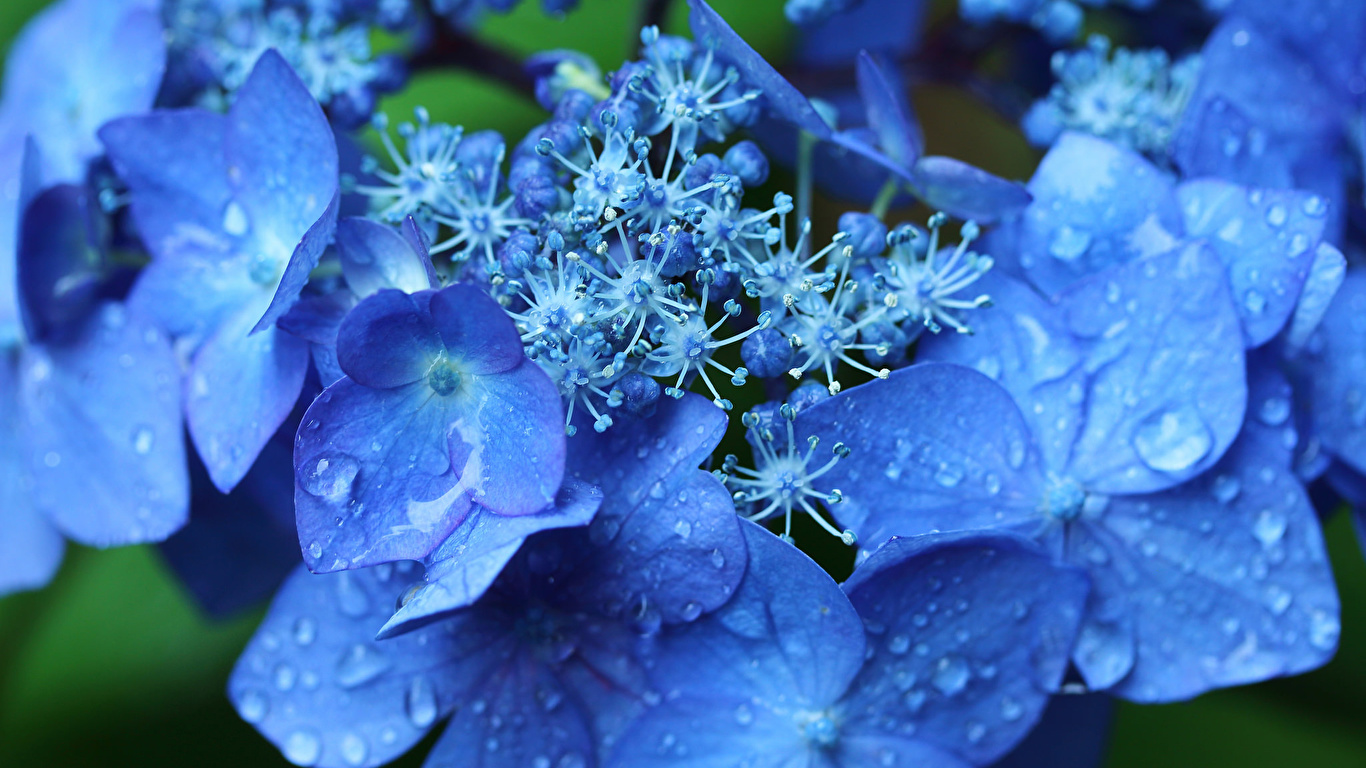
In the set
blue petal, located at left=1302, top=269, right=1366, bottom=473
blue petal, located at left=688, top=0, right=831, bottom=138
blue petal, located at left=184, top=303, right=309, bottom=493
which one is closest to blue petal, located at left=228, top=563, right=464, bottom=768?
blue petal, located at left=184, top=303, right=309, bottom=493

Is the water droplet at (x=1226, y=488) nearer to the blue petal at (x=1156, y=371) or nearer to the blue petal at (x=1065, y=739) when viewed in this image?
the blue petal at (x=1156, y=371)

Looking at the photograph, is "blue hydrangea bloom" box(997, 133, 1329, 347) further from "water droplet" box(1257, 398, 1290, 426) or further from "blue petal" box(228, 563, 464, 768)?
"blue petal" box(228, 563, 464, 768)

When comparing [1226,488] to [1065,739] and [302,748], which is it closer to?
[1065,739]

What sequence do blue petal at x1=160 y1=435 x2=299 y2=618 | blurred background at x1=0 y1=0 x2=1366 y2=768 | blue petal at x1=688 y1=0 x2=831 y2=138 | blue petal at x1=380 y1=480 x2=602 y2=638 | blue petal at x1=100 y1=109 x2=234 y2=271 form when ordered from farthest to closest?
1. blurred background at x1=0 y1=0 x2=1366 y2=768
2. blue petal at x1=160 y1=435 x2=299 y2=618
3. blue petal at x1=100 y1=109 x2=234 y2=271
4. blue petal at x1=688 y1=0 x2=831 y2=138
5. blue petal at x1=380 y1=480 x2=602 y2=638

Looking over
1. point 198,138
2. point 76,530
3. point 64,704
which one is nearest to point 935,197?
point 198,138

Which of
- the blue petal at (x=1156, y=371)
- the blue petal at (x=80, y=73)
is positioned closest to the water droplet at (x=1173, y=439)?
the blue petal at (x=1156, y=371)

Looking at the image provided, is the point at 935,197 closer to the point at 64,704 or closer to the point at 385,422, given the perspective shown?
the point at 385,422
